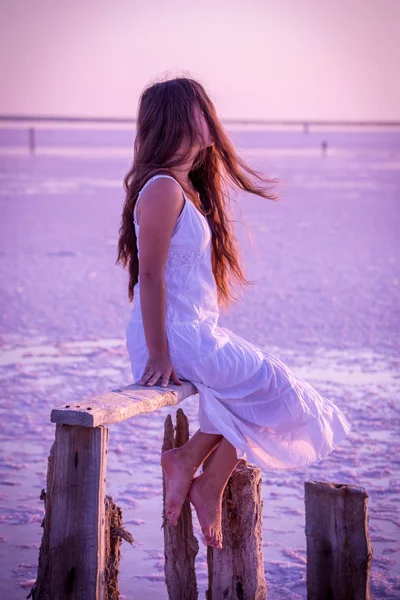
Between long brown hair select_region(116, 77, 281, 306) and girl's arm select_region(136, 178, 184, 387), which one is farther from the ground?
long brown hair select_region(116, 77, 281, 306)

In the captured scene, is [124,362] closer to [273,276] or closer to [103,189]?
[273,276]

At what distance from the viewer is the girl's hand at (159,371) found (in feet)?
11.5

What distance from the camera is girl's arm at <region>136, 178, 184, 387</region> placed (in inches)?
142

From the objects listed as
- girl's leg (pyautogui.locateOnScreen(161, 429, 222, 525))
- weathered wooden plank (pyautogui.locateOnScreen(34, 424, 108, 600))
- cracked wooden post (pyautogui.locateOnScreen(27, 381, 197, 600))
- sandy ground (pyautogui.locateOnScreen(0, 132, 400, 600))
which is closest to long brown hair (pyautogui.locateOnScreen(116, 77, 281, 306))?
girl's leg (pyautogui.locateOnScreen(161, 429, 222, 525))

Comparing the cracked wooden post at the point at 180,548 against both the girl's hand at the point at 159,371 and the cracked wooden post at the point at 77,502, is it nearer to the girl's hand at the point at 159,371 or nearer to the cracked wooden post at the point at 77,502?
the girl's hand at the point at 159,371

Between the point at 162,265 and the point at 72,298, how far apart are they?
6851 millimetres

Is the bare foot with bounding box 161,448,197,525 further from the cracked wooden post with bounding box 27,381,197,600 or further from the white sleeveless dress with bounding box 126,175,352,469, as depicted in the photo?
the cracked wooden post with bounding box 27,381,197,600

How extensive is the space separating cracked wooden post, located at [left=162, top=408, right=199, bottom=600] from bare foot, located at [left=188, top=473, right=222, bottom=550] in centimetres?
20

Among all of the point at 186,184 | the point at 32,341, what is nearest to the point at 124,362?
the point at 32,341

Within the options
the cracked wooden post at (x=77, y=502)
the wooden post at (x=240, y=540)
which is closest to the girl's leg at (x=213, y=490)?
the wooden post at (x=240, y=540)

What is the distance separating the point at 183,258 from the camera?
3785mm

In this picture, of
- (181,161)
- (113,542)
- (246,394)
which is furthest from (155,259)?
(113,542)

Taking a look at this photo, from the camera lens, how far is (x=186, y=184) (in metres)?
3.88

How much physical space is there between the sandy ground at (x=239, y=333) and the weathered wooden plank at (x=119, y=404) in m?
1.40
